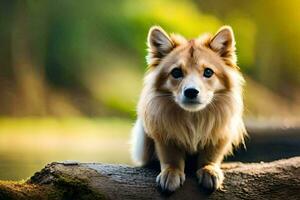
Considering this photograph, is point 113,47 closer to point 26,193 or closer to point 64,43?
point 64,43

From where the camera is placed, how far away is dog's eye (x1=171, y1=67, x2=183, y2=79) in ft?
6.91

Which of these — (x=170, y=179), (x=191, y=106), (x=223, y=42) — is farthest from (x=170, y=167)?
(x=223, y=42)

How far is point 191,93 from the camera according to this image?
2035 mm

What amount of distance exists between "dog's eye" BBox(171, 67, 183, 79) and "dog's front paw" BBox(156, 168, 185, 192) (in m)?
0.31

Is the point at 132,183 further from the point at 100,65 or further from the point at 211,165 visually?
the point at 100,65

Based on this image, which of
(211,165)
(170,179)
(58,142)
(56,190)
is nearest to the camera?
(56,190)

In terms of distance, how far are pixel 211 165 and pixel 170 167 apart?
15 centimetres

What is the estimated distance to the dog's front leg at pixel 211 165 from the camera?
2104mm

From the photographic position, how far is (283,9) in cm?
409

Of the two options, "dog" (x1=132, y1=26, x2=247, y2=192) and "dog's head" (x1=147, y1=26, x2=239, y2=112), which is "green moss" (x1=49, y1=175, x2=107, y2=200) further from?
"dog's head" (x1=147, y1=26, x2=239, y2=112)

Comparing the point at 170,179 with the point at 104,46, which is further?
the point at 104,46

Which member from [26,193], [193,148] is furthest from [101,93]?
[26,193]

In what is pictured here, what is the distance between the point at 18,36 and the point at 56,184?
6.69ft

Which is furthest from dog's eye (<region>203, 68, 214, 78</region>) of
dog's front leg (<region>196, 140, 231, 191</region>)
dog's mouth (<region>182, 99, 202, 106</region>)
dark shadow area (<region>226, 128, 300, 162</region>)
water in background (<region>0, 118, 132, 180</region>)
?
dark shadow area (<region>226, 128, 300, 162</region>)
